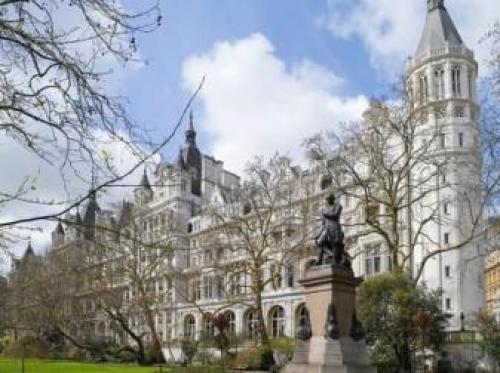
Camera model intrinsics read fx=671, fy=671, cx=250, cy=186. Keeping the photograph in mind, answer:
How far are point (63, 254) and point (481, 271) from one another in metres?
31.9

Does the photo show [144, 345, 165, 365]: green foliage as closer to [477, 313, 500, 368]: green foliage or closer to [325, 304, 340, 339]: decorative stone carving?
[477, 313, 500, 368]: green foliage

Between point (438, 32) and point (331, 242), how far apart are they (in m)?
44.0

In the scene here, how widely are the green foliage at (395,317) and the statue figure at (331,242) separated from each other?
1196 centimetres

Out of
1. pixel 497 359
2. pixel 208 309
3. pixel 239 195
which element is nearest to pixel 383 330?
pixel 497 359

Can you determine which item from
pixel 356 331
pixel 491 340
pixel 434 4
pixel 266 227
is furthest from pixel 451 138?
pixel 356 331

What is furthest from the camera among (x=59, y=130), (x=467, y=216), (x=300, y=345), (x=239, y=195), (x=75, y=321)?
(x=75, y=321)

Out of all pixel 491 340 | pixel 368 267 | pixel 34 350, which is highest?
pixel 368 267

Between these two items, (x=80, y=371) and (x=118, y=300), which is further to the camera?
(x=118, y=300)

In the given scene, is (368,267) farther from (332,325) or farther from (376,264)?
(332,325)

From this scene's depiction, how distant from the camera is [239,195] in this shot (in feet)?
153

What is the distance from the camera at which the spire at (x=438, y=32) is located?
5716 centimetres

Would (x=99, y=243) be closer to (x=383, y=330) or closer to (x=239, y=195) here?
(x=383, y=330)

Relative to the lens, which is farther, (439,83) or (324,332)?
(439,83)

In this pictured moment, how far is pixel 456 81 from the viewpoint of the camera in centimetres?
5562
